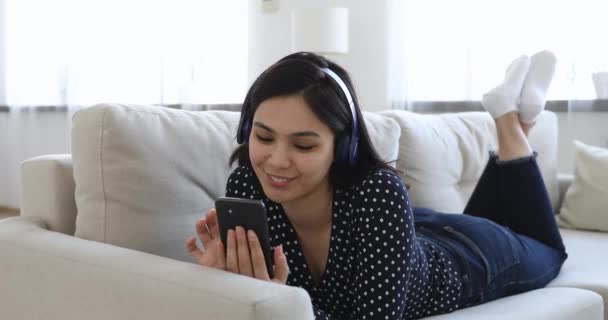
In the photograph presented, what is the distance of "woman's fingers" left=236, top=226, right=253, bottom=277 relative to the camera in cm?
103

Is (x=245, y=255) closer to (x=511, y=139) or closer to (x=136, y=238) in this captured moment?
(x=136, y=238)

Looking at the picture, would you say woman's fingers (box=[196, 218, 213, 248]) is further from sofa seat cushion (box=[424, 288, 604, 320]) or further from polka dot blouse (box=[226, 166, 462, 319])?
sofa seat cushion (box=[424, 288, 604, 320])

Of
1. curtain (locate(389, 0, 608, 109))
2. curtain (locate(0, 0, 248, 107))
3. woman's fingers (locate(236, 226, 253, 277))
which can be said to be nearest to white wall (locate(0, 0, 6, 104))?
curtain (locate(0, 0, 248, 107))

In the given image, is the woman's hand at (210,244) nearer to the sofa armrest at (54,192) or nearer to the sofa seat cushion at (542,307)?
the sofa armrest at (54,192)

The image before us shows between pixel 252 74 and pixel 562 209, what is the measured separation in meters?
2.31

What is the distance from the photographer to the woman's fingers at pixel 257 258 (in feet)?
3.35

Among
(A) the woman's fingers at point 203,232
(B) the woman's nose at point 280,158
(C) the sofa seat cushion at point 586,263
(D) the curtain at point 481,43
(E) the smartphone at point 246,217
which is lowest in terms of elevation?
(C) the sofa seat cushion at point 586,263

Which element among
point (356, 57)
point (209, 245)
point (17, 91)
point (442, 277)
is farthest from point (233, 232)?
point (17, 91)

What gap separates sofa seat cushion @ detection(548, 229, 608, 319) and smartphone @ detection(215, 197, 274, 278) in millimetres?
925

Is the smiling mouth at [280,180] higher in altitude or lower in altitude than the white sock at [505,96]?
lower

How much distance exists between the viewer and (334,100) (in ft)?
3.86

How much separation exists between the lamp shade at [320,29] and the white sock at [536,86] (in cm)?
152

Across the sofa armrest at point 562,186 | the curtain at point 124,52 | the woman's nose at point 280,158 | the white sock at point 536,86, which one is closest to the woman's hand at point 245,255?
the woman's nose at point 280,158

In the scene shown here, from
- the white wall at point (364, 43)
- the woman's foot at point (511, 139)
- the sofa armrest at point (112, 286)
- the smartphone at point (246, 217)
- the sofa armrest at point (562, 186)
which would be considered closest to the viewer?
the sofa armrest at point (112, 286)
